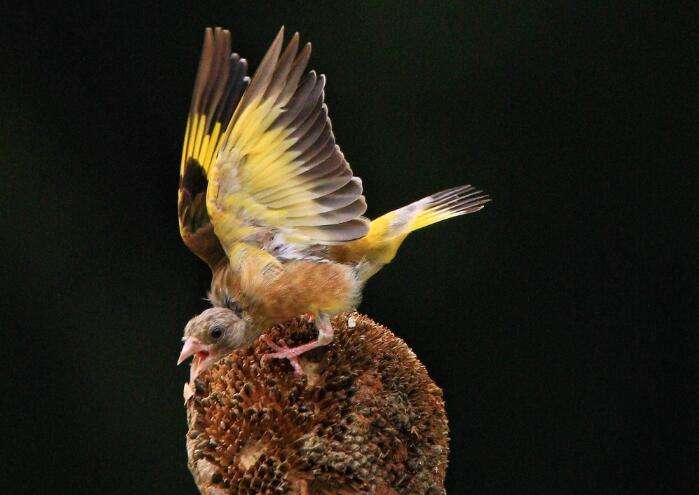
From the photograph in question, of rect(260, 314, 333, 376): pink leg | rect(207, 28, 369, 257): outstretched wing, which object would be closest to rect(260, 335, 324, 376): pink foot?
rect(260, 314, 333, 376): pink leg

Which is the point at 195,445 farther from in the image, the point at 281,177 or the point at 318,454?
the point at 281,177

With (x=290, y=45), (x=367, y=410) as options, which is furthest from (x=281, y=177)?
(x=367, y=410)

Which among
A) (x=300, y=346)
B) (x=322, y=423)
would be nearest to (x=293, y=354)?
(x=300, y=346)

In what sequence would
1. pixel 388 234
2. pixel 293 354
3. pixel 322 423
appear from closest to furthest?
pixel 322 423, pixel 293 354, pixel 388 234

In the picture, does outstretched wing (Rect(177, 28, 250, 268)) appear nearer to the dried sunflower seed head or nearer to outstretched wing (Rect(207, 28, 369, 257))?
outstretched wing (Rect(207, 28, 369, 257))

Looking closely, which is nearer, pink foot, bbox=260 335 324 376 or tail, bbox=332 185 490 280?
pink foot, bbox=260 335 324 376

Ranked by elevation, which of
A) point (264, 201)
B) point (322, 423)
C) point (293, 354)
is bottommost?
point (322, 423)

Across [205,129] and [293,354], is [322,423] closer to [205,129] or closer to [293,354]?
[293,354]

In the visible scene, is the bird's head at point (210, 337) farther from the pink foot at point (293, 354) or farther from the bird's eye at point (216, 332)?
the pink foot at point (293, 354)

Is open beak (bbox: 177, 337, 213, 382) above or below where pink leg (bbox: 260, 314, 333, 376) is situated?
above
